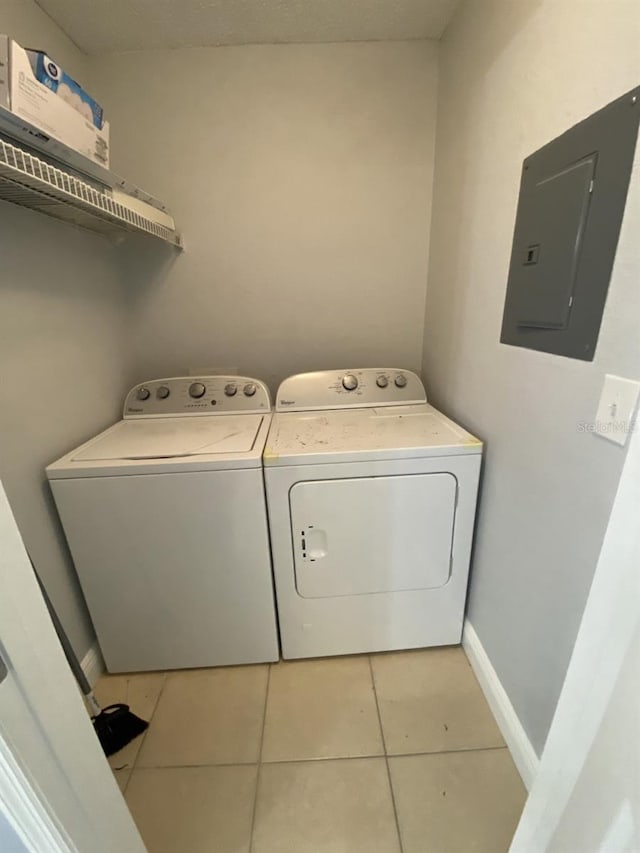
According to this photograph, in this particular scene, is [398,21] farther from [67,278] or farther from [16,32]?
[67,278]

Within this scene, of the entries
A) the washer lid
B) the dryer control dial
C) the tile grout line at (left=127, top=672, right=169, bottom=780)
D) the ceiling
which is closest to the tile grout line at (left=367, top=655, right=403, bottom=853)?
the tile grout line at (left=127, top=672, right=169, bottom=780)

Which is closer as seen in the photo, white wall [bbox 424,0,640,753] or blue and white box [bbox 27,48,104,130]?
white wall [bbox 424,0,640,753]

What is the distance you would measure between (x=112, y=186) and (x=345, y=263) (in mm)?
1001

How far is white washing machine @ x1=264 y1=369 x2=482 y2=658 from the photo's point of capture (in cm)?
128

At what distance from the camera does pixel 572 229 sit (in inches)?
33.3

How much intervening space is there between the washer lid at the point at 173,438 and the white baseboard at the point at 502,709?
118cm

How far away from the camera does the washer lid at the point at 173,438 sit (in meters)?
1.29

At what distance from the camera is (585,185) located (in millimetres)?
802

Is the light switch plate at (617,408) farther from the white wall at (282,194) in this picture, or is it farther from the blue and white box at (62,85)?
the blue and white box at (62,85)

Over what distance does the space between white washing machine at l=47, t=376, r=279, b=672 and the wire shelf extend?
77cm

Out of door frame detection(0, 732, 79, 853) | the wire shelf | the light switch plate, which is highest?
the wire shelf

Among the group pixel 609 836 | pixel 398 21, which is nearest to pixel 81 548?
pixel 609 836

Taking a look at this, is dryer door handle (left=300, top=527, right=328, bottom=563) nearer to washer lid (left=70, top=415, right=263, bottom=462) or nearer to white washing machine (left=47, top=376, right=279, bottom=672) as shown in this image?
white washing machine (left=47, top=376, right=279, bottom=672)

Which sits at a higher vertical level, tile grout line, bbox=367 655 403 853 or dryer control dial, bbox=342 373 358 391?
dryer control dial, bbox=342 373 358 391
